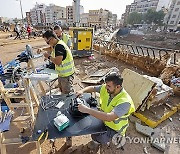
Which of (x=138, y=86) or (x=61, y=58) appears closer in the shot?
(x=61, y=58)

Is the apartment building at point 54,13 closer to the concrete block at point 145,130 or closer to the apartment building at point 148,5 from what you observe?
the apartment building at point 148,5

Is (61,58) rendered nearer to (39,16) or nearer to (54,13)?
(54,13)

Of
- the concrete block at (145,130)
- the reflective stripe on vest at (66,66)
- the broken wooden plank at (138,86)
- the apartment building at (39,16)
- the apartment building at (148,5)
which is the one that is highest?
the apartment building at (148,5)

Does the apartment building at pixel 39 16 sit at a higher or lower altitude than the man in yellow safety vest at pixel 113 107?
higher

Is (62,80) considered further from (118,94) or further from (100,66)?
(100,66)

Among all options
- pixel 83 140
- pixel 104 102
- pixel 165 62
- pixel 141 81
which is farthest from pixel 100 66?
pixel 104 102

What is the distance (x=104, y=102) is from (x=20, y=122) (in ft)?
6.26

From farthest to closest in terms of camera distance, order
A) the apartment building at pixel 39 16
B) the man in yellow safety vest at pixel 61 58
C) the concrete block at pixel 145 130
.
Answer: the apartment building at pixel 39 16 < the concrete block at pixel 145 130 < the man in yellow safety vest at pixel 61 58

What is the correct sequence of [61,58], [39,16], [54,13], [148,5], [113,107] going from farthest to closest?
1. [39,16]
2. [54,13]
3. [148,5]
4. [61,58]
5. [113,107]

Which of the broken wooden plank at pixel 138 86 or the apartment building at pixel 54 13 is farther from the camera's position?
the apartment building at pixel 54 13

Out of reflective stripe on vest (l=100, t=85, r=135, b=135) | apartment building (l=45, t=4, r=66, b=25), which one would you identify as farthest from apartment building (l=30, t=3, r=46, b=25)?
reflective stripe on vest (l=100, t=85, r=135, b=135)

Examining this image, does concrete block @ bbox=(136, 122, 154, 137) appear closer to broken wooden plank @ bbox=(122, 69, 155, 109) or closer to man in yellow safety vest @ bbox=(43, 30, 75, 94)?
broken wooden plank @ bbox=(122, 69, 155, 109)

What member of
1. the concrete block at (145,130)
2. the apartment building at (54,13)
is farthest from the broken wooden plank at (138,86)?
the apartment building at (54,13)

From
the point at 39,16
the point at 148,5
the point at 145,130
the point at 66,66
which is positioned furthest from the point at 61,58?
the point at 39,16
